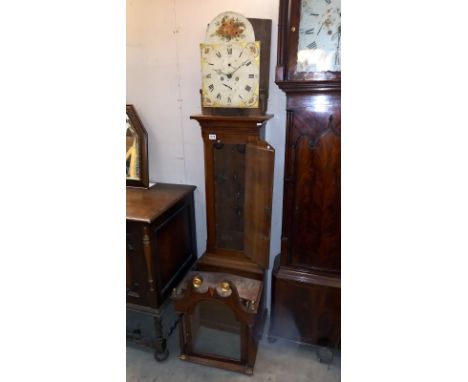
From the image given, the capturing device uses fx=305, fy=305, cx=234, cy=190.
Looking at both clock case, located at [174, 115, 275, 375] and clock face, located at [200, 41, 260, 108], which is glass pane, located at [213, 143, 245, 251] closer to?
clock case, located at [174, 115, 275, 375]

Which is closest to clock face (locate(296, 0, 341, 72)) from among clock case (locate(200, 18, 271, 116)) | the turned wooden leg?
clock case (locate(200, 18, 271, 116))

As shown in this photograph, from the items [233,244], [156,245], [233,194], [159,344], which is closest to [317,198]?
[233,194]

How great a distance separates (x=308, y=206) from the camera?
1.51m

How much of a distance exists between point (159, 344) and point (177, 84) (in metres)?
1.55

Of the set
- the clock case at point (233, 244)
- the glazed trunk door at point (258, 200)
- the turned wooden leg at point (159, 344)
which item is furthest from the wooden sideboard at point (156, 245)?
the glazed trunk door at point (258, 200)

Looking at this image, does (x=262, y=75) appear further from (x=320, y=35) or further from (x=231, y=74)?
(x=320, y=35)

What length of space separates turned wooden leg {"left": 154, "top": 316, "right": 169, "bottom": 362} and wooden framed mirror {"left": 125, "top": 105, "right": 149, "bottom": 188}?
0.82 m

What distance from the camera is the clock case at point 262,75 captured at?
62.9 inches
